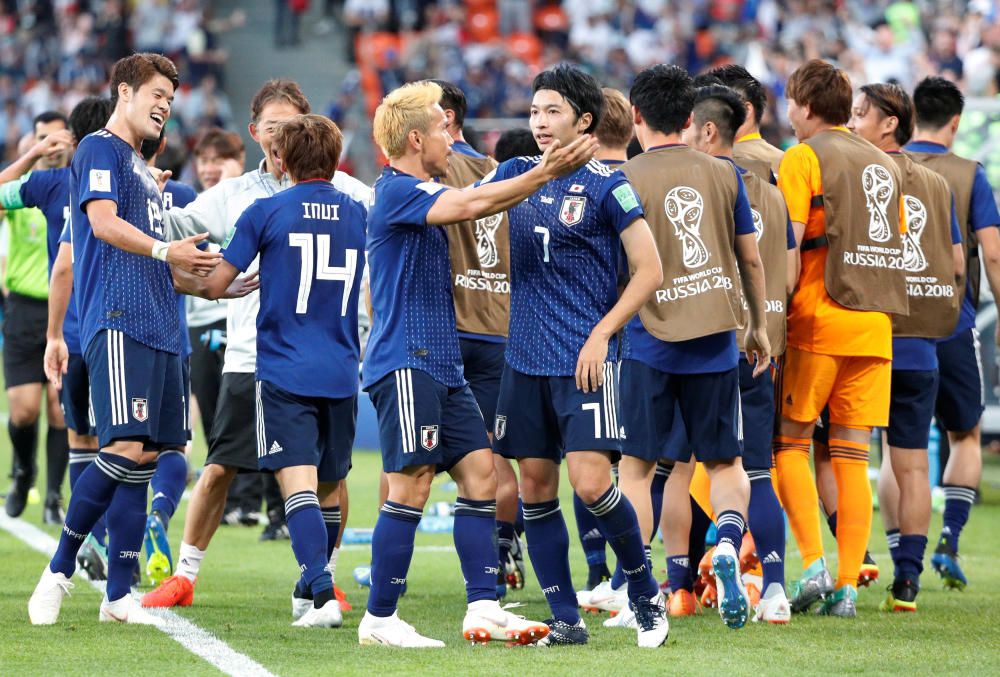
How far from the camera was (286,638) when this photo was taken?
6309 millimetres

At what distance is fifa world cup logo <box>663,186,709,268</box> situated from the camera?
21.9 ft

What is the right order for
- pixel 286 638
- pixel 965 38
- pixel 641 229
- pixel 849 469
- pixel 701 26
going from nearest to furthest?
pixel 641 229
pixel 286 638
pixel 849 469
pixel 965 38
pixel 701 26

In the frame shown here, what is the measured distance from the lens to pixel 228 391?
7312 mm

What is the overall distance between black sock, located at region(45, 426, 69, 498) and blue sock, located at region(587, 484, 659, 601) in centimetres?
566

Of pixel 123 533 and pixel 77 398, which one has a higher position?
pixel 77 398

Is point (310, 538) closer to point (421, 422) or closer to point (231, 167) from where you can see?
point (421, 422)

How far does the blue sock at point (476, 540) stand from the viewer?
5996 mm

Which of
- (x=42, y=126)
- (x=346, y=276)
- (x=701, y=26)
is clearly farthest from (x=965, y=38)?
(x=346, y=276)

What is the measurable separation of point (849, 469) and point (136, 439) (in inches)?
130

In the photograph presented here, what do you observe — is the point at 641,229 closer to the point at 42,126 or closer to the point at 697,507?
the point at 697,507

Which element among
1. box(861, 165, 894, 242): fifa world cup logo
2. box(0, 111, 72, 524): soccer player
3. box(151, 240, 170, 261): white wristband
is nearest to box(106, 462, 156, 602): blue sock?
box(151, 240, 170, 261): white wristband

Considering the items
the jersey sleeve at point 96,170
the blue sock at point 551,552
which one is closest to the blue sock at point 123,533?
the jersey sleeve at point 96,170

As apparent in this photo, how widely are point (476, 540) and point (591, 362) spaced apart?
86 centimetres

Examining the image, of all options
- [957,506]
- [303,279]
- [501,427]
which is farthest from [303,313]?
[957,506]
